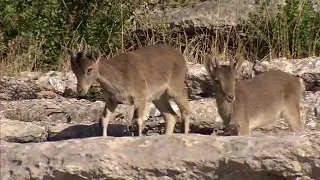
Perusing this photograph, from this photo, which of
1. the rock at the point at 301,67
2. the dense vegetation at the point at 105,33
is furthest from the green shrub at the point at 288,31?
the rock at the point at 301,67

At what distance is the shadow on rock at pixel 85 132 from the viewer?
9773 mm

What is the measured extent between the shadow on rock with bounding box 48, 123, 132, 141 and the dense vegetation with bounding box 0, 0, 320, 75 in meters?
3.13

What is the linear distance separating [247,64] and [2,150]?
6707mm

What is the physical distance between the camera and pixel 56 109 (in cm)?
1090

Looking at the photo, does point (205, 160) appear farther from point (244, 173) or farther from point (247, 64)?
point (247, 64)

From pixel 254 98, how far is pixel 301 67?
7.06 ft

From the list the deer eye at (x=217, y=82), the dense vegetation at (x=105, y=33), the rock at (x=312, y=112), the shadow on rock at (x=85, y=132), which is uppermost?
the dense vegetation at (x=105, y=33)

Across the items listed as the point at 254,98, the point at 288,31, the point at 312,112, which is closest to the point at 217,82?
the point at 254,98

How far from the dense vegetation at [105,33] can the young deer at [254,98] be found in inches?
125

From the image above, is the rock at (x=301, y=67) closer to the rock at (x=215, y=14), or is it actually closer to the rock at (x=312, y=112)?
the rock at (x=312, y=112)

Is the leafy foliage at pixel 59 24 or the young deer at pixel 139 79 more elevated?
the leafy foliage at pixel 59 24

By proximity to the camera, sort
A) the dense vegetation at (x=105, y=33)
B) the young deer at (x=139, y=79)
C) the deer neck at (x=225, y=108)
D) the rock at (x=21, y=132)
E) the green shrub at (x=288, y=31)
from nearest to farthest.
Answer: the rock at (x=21, y=132)
the deer neck at (x=225, y=108)
the young deer at (x=139, y=79)
the green shrub at (x=288, y=31)
the dense vegetation at (x=105, y=33)

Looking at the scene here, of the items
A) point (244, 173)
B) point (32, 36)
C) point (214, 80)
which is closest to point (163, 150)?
point (244, 173)

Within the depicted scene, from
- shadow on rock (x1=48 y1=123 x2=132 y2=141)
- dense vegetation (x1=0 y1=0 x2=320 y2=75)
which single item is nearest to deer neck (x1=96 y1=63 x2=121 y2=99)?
shadow on rock (x1=48 y1=123 x2=132 y2=141)
